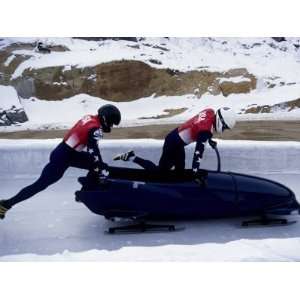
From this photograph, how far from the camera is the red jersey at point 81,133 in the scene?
2982 mm

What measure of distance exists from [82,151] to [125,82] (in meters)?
0.82

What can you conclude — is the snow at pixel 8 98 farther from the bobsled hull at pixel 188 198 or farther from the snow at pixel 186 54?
the bobsled hull at pixel 188 198

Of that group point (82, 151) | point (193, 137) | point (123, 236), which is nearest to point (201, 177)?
point (193, 137)

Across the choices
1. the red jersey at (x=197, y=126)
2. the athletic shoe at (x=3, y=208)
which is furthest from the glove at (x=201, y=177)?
the athletic shoe at (x=3, y=208)

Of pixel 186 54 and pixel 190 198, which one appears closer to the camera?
pixel 190 198

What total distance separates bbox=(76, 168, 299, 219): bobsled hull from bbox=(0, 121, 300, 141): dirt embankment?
591mm

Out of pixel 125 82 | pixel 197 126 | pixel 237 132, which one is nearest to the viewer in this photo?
pixel 197 126

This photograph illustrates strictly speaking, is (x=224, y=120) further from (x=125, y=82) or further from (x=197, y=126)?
(x=125, y=82)

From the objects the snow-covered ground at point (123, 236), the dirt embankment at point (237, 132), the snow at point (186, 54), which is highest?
the snow at point (186, 54)

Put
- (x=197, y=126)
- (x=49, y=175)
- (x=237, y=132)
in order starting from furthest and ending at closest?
1. (x=237, y=132)
2. (x=197, y=126)
3. (x=49, y=175)

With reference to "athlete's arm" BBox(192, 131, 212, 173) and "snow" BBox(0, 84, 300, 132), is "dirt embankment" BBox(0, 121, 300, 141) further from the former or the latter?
"athlete's arm" BBox(192, 131, 212, 173)

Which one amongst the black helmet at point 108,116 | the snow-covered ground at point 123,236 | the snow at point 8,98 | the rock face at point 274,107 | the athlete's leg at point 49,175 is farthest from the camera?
the rock face at point 274,107

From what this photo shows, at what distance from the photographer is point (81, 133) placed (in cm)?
302

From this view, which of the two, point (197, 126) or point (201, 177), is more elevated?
point (197, 126)
